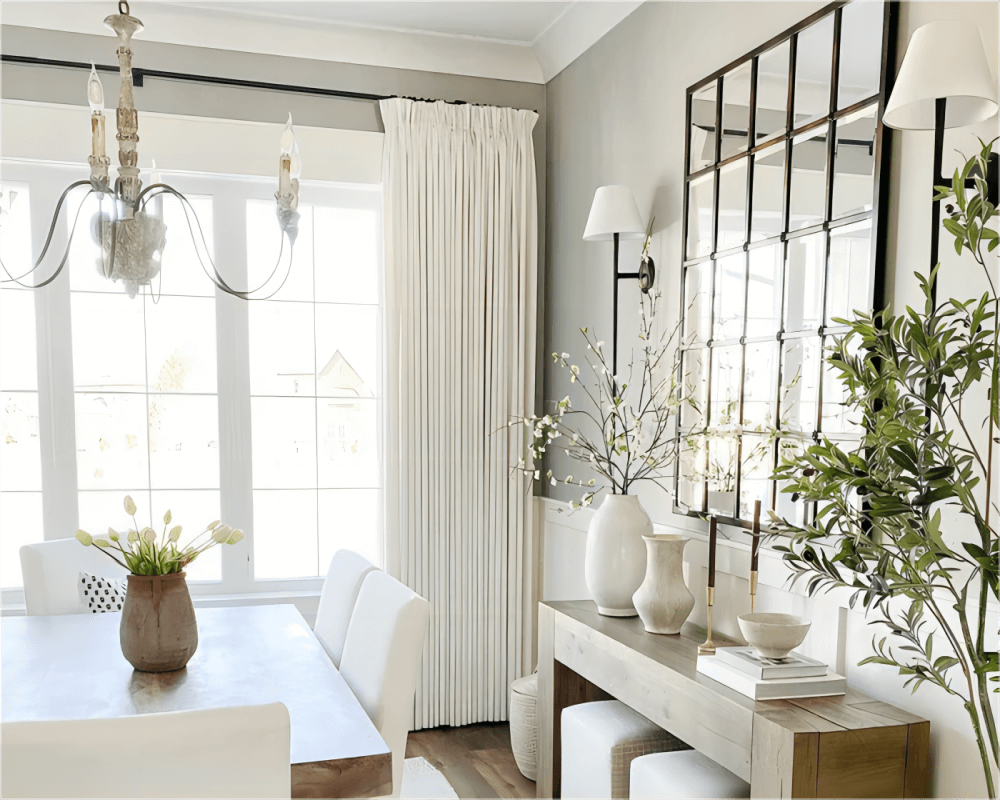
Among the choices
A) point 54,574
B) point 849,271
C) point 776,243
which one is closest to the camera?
point 849,271

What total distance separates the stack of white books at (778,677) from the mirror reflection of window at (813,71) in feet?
4.19

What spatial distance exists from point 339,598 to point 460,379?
1332 mm

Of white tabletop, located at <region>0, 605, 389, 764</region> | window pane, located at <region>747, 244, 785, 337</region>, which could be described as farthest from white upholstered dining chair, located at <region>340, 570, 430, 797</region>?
window pane, located at <region>747, 244, 785, 337</region>

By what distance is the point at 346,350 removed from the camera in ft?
11.8

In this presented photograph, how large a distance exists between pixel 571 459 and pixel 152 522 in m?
1.70

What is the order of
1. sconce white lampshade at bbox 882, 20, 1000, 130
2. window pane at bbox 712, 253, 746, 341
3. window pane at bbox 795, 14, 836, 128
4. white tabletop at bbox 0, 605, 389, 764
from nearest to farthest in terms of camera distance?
sconce white lampshade at bbox 882, 20, 1000, 130 < white tabletop at bbox 0, 605, 389, 764 < window pane at bbox 795, 14, 836, 128 < window pane at bbox 712, 253, 746, 341

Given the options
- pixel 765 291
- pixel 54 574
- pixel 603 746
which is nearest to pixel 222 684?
pixel 603 746

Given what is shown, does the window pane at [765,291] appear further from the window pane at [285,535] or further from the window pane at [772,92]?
the window pane at [285,535]

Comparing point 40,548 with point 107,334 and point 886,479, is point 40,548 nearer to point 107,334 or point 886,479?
point 107,334

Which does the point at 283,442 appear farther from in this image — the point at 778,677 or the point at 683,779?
the point at 778,677

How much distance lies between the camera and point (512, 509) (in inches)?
142

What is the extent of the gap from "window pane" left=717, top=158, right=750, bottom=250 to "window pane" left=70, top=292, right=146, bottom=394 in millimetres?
2274

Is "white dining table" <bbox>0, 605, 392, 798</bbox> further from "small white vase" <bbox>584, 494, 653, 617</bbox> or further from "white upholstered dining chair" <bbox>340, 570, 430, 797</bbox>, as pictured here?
"small white vase" <bbox>584, 494, 653, 617</bbox>

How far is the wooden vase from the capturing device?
1.90 meters
